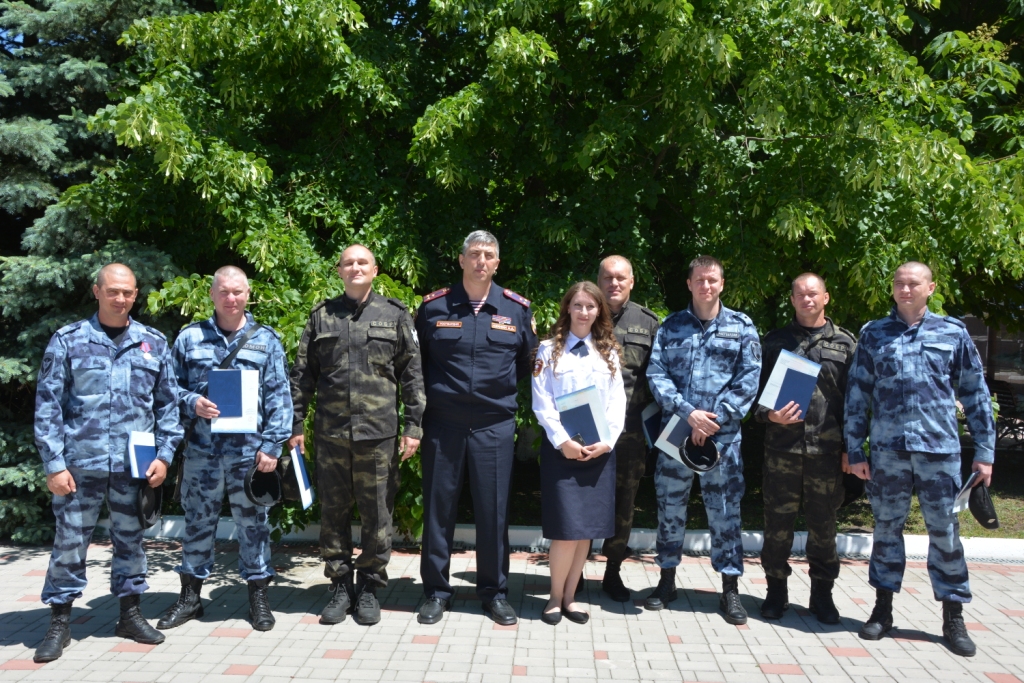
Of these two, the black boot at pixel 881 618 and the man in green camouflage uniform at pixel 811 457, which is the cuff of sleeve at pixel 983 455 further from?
the black boot at pixel 881 618

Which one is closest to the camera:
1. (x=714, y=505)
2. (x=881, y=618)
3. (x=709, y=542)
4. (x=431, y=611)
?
(x=881, y=618)

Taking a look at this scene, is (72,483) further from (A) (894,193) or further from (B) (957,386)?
(A) (894,193)

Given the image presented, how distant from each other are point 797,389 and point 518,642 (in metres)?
2.12

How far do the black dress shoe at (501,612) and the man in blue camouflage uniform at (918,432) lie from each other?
6.59 ft

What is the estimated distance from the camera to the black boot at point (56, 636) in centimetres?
437

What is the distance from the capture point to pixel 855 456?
16.0ft

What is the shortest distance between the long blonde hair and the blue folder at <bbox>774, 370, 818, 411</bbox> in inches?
37.9

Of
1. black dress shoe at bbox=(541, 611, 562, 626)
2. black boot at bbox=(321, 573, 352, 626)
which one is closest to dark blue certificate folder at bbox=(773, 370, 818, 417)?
black dress shoe at bbox=(541, 611, 562, 626)

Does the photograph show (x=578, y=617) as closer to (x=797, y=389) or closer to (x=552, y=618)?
(x=552, y=618)

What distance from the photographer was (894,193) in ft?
20.8

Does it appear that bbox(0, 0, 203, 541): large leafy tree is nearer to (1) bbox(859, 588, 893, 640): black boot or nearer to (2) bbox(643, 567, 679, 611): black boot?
(2) bbox(643, 567, 679, 611): black boot

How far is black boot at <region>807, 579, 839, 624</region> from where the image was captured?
5.04 meters

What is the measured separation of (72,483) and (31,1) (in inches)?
197

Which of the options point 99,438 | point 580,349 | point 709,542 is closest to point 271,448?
point 99,438
